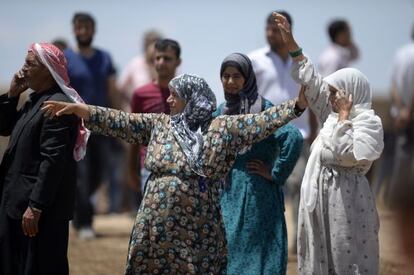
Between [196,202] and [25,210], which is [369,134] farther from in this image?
[25,210]

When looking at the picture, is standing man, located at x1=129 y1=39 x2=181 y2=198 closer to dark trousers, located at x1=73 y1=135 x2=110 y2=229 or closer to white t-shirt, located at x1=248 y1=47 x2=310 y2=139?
white t-shirt, located at x1=248 y1=47 x2=310 y2=139

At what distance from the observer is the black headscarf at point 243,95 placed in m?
7.23

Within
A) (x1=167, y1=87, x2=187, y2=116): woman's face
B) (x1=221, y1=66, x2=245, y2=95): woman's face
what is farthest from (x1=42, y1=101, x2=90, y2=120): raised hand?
(x1=221, y1=66, x2=245, y2=95): woman's face

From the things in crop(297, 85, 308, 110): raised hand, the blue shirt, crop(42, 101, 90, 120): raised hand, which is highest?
the blue shirt

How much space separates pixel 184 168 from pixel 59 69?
Answer: 1104 mm

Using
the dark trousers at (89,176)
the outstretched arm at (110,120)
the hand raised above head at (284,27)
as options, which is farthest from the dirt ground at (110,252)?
the outstretched arm at (110,120)

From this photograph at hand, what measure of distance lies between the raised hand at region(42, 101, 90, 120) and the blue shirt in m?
5.08

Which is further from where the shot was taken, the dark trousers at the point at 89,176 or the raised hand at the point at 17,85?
the dark trousers at the point at 89,176

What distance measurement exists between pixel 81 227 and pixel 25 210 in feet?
18.6

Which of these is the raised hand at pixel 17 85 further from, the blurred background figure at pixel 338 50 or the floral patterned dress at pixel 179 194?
the blurred background figure at pixel 338 50

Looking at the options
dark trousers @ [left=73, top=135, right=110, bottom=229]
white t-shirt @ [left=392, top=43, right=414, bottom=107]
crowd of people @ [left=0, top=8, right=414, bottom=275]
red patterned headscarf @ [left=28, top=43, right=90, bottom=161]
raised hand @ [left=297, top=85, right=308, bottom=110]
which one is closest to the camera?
raised hand @ [left=297, top=85, right=308, bottom=110]

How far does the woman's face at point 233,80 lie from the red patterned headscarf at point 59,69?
108cm

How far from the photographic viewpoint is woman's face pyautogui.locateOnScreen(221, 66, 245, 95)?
7.23 m

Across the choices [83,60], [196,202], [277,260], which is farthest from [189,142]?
[83,60]
